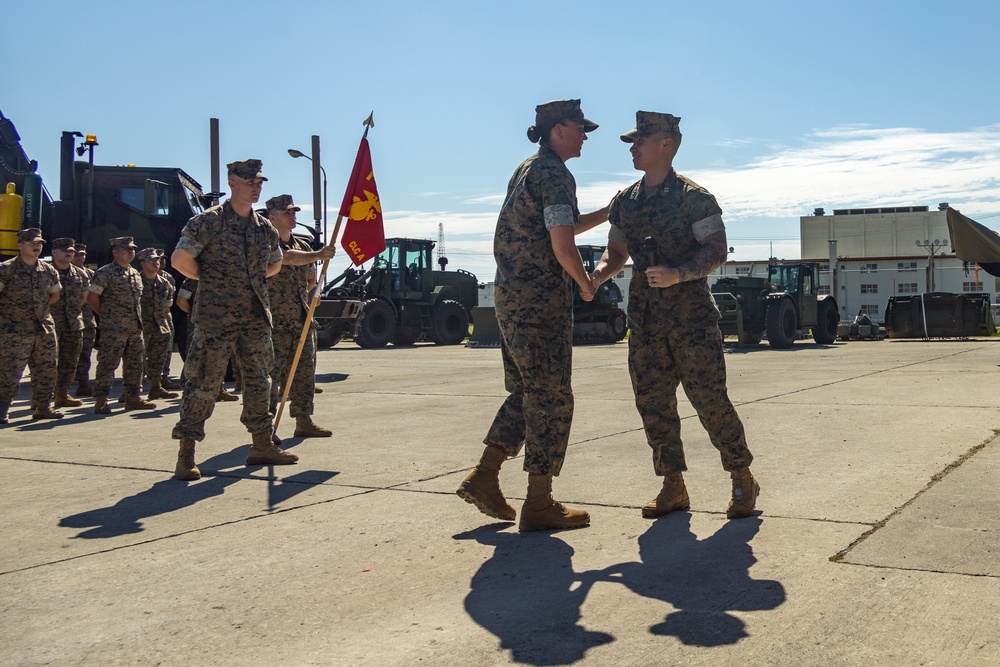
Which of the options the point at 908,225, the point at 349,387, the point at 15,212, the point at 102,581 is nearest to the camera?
→ the point at 102,581

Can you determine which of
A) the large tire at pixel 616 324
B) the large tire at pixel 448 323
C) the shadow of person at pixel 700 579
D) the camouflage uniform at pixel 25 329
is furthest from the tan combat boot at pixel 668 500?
the large tire at pixel 448 323

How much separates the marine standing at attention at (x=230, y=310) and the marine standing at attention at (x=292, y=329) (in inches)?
48.9

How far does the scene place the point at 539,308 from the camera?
423 cm

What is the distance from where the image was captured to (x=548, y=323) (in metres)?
4.23

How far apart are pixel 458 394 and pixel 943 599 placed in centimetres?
781

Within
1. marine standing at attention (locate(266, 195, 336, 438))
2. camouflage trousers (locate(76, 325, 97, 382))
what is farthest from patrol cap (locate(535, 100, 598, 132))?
camouflage trousers (locate(76, 325, 97, 382))

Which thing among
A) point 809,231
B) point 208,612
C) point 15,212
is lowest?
point 208,612

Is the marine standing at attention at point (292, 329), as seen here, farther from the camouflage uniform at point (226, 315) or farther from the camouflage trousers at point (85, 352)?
the camouflage trousers at point (85, 352)

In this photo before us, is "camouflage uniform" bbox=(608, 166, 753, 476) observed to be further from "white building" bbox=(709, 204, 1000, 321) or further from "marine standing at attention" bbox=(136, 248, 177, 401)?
"white building" bbox=(709, 204, 1000, 321)

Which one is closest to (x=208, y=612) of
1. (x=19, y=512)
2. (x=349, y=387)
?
(x=19, y=512)

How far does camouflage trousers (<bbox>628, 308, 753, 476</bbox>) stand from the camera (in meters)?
4.29

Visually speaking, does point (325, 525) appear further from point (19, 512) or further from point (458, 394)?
point (458, 394)

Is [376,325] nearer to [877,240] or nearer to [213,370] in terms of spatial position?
[213,370]

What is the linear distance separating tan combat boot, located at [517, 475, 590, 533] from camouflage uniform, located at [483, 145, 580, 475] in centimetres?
5
